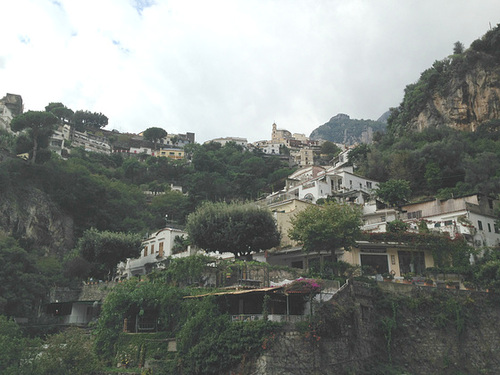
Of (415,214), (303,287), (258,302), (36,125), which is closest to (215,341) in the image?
(258,302)

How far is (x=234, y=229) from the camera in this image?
101ft

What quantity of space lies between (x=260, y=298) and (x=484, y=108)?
52.9 meters

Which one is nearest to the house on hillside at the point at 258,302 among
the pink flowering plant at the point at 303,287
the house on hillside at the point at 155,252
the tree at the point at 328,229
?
the pink flowering plant at the point at 303,287

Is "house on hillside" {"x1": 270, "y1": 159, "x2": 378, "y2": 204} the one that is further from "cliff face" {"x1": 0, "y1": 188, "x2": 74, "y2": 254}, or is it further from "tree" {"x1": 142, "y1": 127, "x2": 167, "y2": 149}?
"tree" {"x1": 142, "y1": 127, "x2": 167, "y2": 149}

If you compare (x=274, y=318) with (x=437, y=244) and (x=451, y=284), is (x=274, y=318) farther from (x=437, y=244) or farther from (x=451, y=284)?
(x=437, y=244)

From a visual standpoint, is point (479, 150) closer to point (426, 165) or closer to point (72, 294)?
point (426, 165)

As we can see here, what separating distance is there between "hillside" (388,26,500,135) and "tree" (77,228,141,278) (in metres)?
46.5

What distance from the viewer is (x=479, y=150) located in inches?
2100

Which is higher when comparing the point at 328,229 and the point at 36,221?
the point at 36,221

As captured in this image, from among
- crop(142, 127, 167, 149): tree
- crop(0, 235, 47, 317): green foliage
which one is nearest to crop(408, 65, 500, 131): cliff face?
crop(0, 235, 47, 317): green foliage

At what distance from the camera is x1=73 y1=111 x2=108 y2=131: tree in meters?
121

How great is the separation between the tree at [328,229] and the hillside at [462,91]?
134 ft

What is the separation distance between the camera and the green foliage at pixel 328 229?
90.5ft

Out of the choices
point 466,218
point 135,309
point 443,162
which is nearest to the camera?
point 135,309
